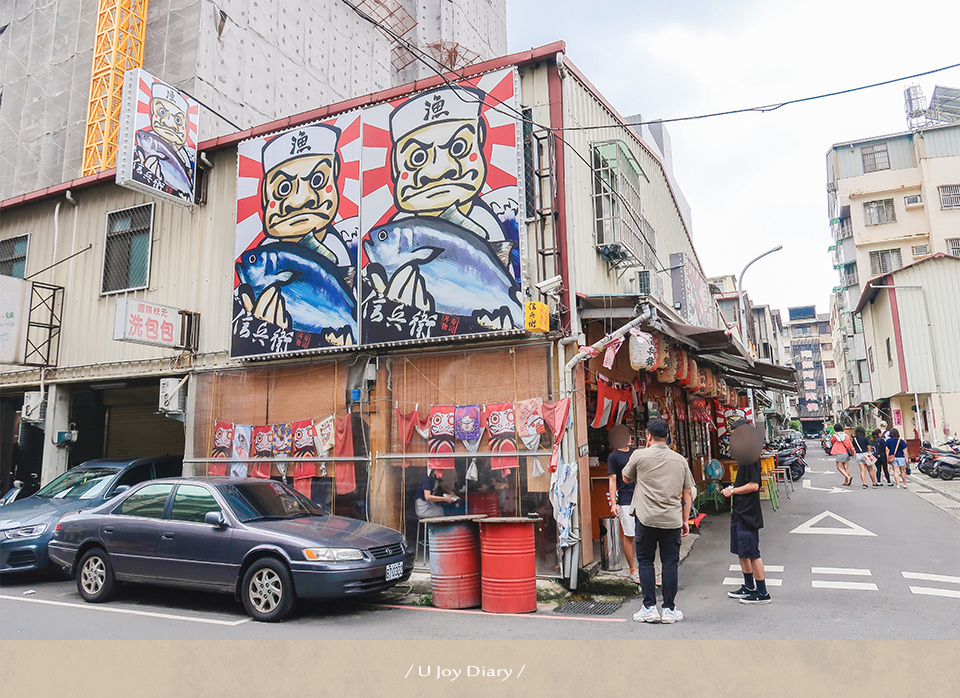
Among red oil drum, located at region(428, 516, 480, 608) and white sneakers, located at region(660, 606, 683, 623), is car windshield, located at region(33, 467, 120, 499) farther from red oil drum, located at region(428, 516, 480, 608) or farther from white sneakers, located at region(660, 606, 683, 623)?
white sneakers, located at region(660, 606, 683, 623)

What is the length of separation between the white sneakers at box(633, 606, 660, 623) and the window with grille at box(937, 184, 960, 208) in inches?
1719

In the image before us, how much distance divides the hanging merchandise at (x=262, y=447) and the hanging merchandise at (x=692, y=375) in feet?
24.1

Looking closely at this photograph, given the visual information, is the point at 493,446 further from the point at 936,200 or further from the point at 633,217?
the point at 936,200

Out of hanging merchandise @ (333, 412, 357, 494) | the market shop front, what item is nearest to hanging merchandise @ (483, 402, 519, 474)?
the market shop front

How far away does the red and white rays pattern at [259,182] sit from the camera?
10.4 m

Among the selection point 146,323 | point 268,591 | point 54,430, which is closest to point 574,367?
point 268,591

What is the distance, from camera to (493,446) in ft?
29.3

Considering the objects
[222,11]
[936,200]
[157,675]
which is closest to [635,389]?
[157,675]

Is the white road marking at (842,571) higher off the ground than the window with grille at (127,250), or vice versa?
the window with grille at (127,250)

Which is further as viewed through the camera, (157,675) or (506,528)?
(506,528)

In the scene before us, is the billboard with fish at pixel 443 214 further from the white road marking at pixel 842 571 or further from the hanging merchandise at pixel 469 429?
the white road marking at pixel 842 571

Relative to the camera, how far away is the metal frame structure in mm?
22516

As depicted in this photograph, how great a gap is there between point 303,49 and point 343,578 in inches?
958

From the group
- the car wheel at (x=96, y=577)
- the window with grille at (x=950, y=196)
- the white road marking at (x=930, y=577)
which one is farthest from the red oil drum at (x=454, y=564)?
the window with grille at (x=950, y=196)
